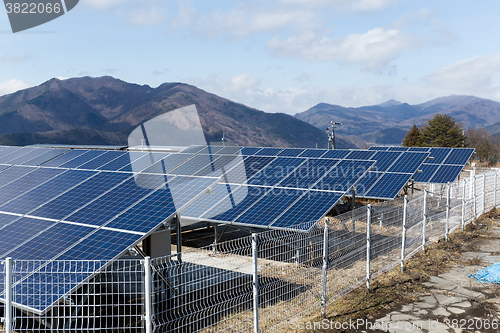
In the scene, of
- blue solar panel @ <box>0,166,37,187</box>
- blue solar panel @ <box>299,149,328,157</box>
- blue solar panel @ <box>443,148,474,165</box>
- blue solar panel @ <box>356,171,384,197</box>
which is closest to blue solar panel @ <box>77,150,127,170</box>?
blue solar panel @ <box>0,166,37,187</box>

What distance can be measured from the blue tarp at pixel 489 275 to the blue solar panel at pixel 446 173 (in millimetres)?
11609

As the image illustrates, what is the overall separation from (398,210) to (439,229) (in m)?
4.39

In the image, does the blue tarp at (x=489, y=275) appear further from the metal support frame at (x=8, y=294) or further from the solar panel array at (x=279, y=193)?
the metal support frame at (x=8, y=294)

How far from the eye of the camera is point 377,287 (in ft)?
32.0

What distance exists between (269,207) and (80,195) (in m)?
5.25

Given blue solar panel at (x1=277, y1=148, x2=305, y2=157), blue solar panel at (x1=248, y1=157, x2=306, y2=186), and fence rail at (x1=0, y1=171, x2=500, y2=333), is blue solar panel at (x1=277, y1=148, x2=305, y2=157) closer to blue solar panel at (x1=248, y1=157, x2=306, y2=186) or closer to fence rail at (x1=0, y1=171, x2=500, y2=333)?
blue solar panel at (x1=248, y1=157, x2=306, y2=186)

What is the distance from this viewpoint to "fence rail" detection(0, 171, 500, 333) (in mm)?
6145

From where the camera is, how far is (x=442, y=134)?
179 ft

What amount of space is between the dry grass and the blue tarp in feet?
2.46

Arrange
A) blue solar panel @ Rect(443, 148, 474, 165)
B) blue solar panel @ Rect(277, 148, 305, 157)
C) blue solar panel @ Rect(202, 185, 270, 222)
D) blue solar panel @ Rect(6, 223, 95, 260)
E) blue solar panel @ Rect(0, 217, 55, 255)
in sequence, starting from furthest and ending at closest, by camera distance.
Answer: blue solar panel @ Rect(443, 148, 474, 165)
blue solar panel @ Rect(277, 148, 305, 157)
blue solar panel @ Rect(202, 185, 270, 222)
blue solar panel @ Rect(0, 217, 55, 255)
blue solar panel @ Rect(6, 223, 95, 260)

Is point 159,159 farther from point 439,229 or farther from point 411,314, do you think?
point 439,229

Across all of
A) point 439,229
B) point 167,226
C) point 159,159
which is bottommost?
point 439,229

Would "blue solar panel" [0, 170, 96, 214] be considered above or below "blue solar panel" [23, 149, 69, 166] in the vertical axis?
below

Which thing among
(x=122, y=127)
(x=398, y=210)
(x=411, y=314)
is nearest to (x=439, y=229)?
(x=398, y=210)
